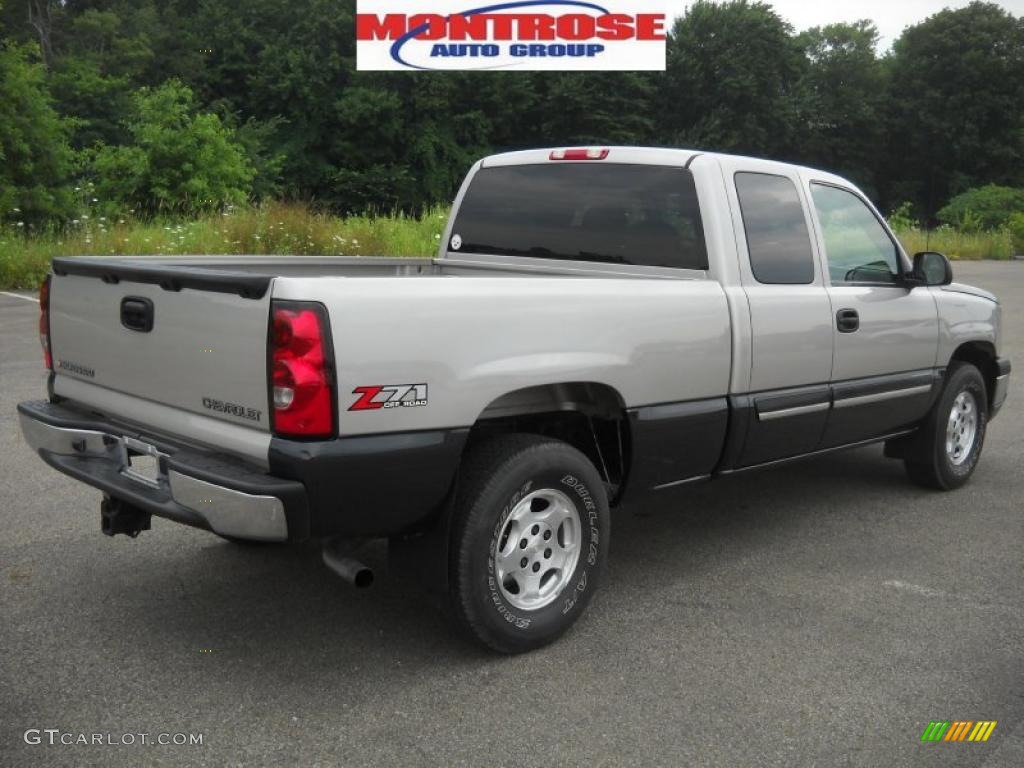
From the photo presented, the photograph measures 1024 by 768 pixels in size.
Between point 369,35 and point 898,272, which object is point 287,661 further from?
point 369,35

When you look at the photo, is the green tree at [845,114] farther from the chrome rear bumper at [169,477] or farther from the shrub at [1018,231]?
the chrome rear bumper at [169,477]

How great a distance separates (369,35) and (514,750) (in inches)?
2027

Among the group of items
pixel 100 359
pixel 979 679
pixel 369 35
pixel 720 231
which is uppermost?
pixel 369 35

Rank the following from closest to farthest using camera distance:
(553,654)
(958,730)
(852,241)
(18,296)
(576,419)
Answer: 1. (958,730)
2. (553,654)
3. (576,419)
4. (852,241)
5. (18,296)

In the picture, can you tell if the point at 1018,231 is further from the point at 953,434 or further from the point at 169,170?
the point at 953,434

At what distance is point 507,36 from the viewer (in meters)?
41.2

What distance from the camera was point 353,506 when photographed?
320 cm

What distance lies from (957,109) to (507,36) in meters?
42.7

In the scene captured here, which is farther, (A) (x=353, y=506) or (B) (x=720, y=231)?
(B) (x=720, y=231)

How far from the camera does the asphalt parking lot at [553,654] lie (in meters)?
3.07

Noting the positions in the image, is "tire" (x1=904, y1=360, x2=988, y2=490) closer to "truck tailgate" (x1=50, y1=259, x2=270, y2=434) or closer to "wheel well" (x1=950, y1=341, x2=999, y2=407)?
"wheel well" (x1=950, y1=341, x2=999, y2=407)

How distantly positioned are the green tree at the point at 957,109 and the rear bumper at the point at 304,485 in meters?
74.0

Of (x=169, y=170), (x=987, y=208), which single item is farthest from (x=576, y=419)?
(x=987, y=208)

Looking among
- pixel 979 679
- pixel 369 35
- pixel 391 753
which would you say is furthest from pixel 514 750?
pixel 369 35
